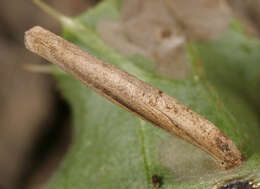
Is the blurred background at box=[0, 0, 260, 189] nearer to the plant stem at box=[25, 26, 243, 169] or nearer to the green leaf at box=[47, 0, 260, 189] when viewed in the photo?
the green leaf at box=[47, 0, 260, 189]

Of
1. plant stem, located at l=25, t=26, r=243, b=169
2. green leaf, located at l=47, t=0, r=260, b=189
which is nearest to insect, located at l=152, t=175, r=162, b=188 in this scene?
green leaf, located at l=47, t=0, r=260, b=189

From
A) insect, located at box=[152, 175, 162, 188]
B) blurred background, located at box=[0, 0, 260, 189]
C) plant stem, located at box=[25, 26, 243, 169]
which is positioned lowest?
blurred background, located at box=[0, 0, 260, 189]

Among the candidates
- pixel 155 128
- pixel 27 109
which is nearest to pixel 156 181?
pixel 155 128

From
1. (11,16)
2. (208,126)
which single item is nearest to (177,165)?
(208,126)

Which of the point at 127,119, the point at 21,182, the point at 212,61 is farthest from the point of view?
the point at 21,182

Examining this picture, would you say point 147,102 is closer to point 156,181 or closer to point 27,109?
point 156,181

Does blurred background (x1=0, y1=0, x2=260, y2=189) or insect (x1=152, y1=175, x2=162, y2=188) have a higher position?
insect (x1=152, y1=175, x2=162, y2=188)

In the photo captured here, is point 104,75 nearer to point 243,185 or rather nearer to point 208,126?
point 208,126
